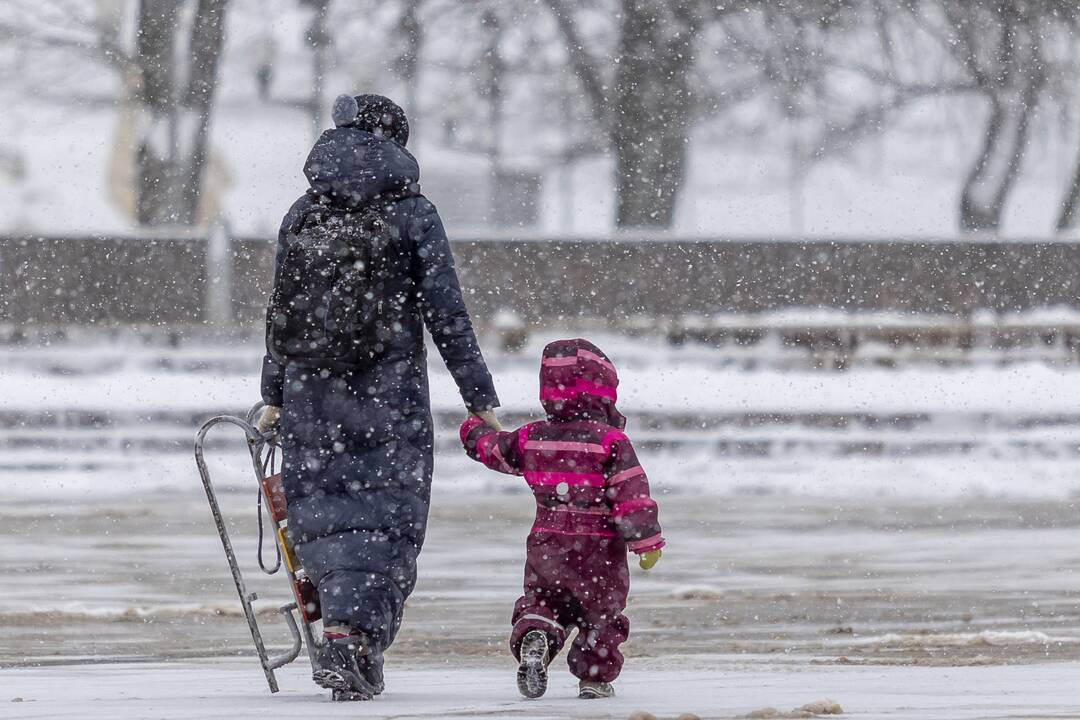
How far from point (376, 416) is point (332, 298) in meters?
0.29

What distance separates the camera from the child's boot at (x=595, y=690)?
15.7 ft

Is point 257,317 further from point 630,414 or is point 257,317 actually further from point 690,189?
point 630,414

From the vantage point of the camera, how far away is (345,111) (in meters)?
4.87

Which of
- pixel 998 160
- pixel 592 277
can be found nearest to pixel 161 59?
pixel 592 277

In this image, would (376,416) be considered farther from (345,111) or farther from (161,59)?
(161,59)

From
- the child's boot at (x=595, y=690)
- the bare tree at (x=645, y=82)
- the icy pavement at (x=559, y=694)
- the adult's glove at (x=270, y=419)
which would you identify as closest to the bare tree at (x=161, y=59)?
the bare tree at (x=645, y=82)

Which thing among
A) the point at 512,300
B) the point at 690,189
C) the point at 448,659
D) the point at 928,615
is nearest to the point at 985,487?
the point at 928,615

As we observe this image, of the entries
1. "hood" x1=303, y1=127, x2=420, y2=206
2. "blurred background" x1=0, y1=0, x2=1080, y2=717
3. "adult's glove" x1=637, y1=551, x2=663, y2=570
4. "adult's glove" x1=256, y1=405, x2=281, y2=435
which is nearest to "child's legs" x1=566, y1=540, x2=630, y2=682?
"adult's glove" x1=637, y1=551, x2=663, y2=570

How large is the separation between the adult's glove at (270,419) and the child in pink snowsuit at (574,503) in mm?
480

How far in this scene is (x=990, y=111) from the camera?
98.7ft

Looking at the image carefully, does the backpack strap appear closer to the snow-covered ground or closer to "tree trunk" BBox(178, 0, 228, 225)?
the snow-covered ground

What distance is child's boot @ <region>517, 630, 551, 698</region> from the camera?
4.70 metres

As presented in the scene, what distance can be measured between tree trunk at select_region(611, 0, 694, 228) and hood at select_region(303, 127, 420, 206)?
22.9 metres

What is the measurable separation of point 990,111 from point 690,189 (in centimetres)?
435
